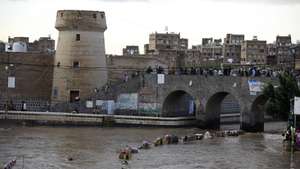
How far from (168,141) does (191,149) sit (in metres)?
3.22

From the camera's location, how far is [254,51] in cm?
11712

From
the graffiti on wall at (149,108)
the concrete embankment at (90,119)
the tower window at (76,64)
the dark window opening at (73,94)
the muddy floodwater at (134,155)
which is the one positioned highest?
the tower window at (76,64)

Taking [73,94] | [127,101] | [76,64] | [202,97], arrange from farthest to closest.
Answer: [73,94], [76,64], [127,101], [202,97]

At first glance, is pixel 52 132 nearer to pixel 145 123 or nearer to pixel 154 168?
pixel 145 123

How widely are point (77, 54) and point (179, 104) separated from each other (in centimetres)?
921

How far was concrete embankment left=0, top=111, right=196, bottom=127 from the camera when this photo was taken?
54.8 m

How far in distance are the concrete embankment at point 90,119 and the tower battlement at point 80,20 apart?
8366 mm

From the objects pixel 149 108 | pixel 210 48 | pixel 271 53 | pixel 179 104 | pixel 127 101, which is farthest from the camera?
pixel 210 48

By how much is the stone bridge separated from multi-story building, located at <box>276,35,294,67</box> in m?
50.4

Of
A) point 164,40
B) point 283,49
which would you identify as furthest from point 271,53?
point 164,40

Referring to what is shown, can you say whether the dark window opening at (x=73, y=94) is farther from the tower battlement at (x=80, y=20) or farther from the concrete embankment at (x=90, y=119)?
the concrete embankment at (x=90, y=119)

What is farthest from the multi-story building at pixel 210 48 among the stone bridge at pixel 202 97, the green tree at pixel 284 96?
the green tree at pixel 284 96

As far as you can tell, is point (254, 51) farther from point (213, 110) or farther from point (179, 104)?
point (213, 110)

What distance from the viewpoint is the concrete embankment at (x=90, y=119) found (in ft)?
180
